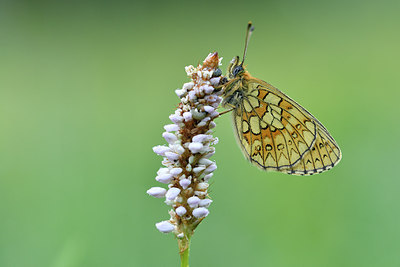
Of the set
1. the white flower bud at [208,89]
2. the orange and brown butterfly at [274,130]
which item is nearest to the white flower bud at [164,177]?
the white flower bud at [208,89]

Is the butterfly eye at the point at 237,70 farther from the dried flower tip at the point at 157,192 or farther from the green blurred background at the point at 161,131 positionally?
the dried flower tip at the point at 157,192

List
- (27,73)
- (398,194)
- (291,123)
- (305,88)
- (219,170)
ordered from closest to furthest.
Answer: (291,123) < (398,194) < (219,170) < (305,88) < (27,73)

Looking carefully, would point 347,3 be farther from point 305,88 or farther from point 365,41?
point 305,88

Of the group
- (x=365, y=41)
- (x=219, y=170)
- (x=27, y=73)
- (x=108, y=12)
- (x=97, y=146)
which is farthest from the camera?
(x=108, y=12)

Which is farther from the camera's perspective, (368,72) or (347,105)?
(368,72)

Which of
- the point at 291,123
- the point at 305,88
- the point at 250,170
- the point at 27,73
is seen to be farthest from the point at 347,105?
the point at 27,73

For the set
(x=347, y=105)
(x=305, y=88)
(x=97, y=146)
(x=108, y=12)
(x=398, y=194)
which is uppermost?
(x=108, y=12)

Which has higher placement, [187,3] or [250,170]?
[187,3]
